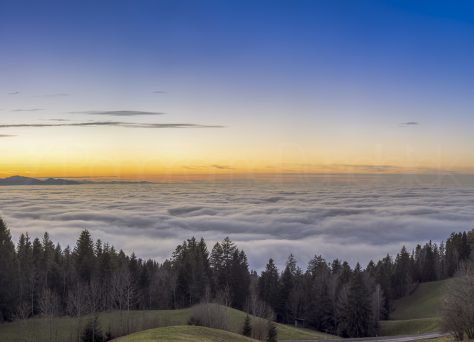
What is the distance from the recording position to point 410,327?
7706cm

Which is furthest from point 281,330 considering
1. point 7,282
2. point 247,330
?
point 7,282

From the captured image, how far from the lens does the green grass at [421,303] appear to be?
95.8 metres

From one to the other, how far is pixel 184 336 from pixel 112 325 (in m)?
22.9

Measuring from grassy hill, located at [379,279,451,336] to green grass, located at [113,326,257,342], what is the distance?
122 feet

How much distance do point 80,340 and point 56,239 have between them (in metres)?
130

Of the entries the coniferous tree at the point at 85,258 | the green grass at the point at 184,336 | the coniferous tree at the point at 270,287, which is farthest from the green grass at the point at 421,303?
the coniferous tree at the point at 85,258

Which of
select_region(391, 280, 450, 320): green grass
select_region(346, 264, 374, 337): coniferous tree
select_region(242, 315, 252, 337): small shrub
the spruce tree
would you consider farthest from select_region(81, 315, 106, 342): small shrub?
select_region(391, 280, 450, 320): green grass

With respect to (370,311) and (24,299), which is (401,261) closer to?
(370,311)

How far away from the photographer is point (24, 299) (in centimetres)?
7156

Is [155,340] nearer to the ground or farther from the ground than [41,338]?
farther from the ground

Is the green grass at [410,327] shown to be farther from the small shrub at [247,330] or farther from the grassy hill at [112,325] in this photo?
the small shrub at [247,330]

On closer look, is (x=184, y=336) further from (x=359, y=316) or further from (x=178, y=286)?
(x=359, y=316)

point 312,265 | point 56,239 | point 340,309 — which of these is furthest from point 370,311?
point 56,239

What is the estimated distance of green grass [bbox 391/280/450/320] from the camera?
95.8 metres
